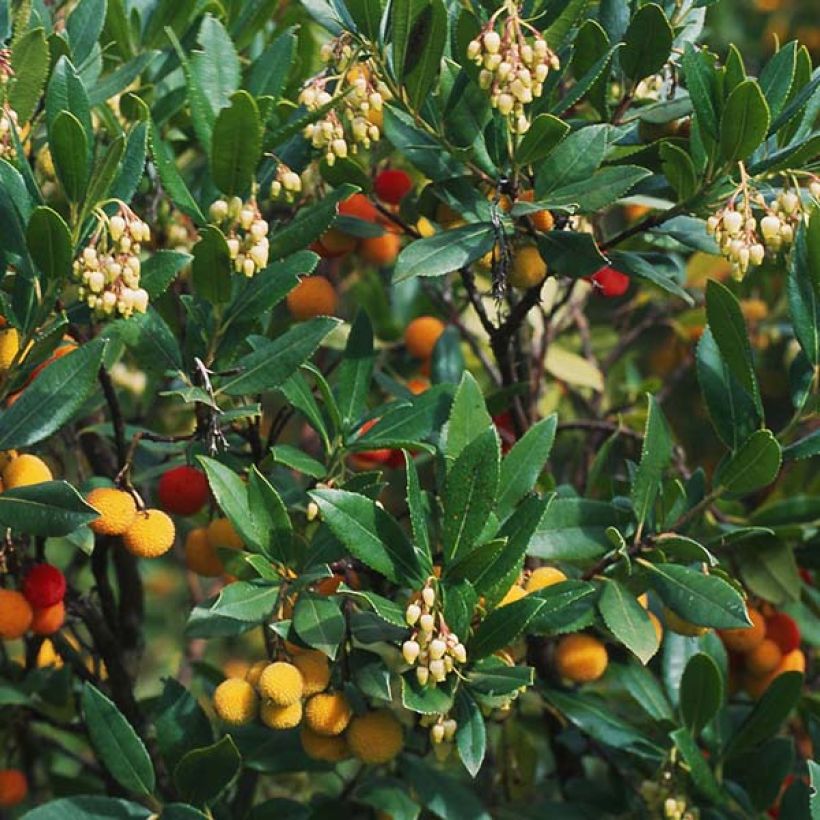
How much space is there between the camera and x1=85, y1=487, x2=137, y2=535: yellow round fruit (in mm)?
1149

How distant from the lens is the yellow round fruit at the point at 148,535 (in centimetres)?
118

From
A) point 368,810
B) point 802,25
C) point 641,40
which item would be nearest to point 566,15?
point 641,40

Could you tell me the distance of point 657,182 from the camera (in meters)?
1.28

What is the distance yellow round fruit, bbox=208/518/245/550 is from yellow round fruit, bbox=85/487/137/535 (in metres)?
0.12

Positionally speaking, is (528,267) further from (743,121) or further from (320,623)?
(320,623)

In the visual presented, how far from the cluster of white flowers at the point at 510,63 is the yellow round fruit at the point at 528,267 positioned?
0.16 metres

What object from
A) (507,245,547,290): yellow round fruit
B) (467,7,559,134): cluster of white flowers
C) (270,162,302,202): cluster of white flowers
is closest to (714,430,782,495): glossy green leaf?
(507,245,547,290): yellow round fruit

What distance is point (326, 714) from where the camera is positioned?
1.15 metres

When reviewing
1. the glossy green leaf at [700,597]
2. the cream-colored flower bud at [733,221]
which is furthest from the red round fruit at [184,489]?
the cream-colored flower bud at [733,221]

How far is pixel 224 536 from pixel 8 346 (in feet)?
0.92

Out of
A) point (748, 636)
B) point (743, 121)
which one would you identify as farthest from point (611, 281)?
point (743, 121)

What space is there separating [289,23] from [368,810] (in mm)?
837

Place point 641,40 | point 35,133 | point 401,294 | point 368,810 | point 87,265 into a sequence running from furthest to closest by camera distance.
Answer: point 401,294, point 368,810, point 35,133, point 641,40, point 87,265

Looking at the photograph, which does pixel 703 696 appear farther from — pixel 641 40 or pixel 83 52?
pixel 83 52
